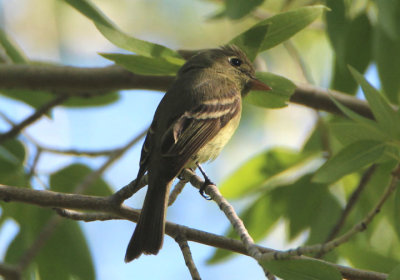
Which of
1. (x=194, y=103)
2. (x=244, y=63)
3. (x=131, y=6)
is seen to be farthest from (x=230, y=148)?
(x=194, y=103)

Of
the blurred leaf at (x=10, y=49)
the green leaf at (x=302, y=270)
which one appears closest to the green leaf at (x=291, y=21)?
the green leaf at (x=302, y=270)

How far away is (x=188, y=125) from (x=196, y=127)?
5cm

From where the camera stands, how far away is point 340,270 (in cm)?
296

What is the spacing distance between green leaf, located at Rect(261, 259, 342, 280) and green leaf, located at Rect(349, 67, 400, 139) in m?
0.97

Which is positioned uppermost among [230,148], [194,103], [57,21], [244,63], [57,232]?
[57,21]

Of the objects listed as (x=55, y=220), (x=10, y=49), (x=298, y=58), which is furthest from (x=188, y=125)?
(x=10, y=49)

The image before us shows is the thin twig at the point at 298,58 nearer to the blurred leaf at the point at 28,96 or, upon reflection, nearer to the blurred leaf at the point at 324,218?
the blurred leaf at the point at 324,218

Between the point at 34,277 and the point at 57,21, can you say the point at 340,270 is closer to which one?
the point at 34,277

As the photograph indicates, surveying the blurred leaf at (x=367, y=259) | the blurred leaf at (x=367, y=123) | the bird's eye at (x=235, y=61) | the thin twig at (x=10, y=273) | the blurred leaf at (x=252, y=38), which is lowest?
the blurred leaf at (x=367, y=259)

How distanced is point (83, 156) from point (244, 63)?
1.45m

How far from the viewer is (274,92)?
163 inches

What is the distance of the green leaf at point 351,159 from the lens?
11.1 feet

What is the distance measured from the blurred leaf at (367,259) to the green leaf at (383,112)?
0.96 meters

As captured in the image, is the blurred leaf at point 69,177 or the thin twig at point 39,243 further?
the blurred leaf at point 69,177
